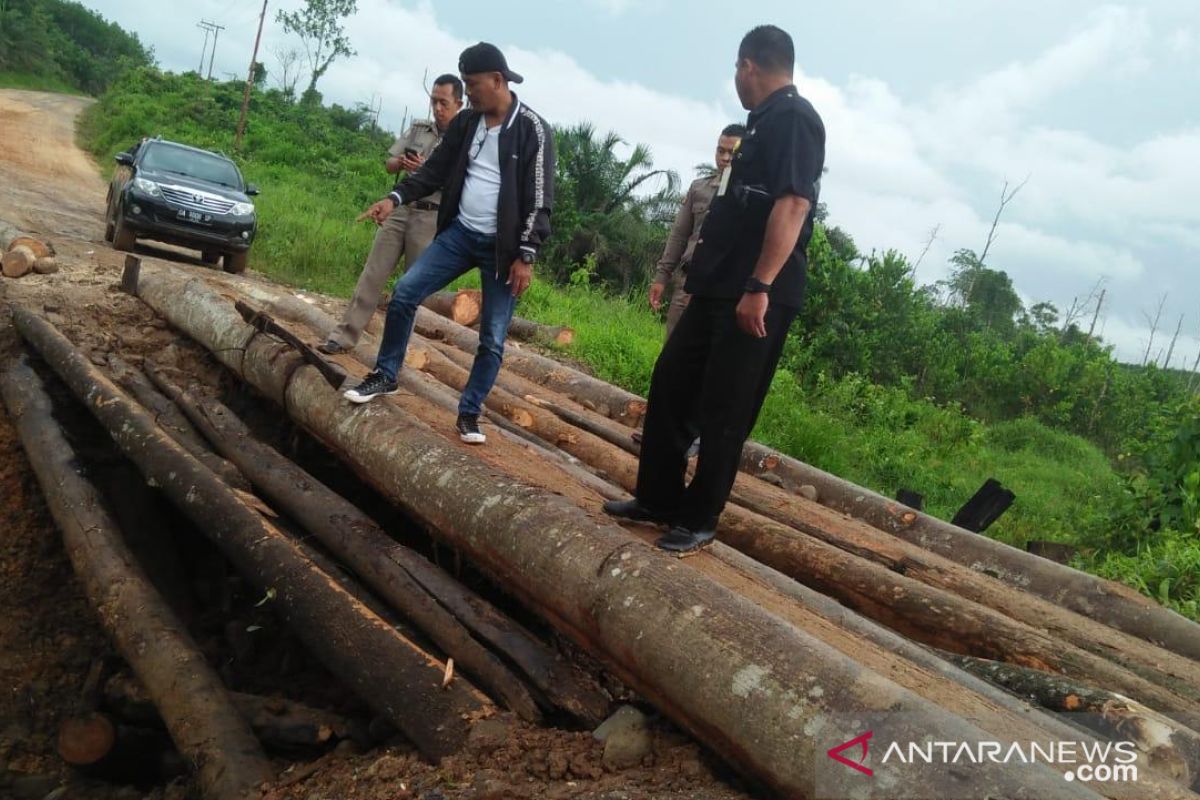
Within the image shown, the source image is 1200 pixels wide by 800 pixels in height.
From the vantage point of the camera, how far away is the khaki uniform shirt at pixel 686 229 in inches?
235

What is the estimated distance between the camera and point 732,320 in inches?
123

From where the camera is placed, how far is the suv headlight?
10.7m

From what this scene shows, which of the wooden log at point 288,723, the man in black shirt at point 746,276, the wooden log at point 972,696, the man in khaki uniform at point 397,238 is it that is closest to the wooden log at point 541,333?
the man in khaki uniform at point 397,238

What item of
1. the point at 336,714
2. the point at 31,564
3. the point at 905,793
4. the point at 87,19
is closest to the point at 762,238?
the point at 905,793

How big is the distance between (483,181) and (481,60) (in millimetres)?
522

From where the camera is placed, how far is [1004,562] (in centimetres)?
465

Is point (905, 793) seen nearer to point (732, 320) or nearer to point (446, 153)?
point (732, 320)

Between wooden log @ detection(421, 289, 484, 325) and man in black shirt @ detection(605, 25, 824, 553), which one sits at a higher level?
man in black shirt @ detection(605, 25, 824, 553)

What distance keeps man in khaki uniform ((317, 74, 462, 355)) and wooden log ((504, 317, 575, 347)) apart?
4.23 metres

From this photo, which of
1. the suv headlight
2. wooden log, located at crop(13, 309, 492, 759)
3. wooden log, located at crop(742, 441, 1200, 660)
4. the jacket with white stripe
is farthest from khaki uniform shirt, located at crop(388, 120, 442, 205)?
the suv headlight

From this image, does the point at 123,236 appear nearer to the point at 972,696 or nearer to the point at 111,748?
the point at 111,748

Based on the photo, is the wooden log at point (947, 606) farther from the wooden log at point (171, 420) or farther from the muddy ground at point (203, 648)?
the wooden log at point (171, 420)

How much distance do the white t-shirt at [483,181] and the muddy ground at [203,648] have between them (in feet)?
5.06

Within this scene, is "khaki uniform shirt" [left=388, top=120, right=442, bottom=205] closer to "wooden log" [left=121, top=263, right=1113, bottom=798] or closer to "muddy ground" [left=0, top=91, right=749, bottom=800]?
"muddy ground" [left=0, top=91, right=749, bottom=800]
